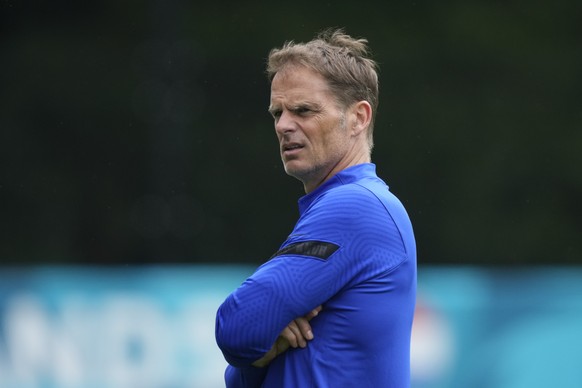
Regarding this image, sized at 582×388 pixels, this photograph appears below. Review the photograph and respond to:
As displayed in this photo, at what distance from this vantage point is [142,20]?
11.9 m

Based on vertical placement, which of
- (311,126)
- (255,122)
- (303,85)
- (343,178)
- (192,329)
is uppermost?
(303,85)

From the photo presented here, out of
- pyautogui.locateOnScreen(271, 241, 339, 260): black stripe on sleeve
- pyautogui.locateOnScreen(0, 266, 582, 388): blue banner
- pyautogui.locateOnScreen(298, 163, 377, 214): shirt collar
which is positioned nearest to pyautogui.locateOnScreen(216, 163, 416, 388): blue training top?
pyautogui.locateOnScreen(271, 241, 339, 260): black stripe on sleeve

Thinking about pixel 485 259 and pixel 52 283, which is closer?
pixel 52 283

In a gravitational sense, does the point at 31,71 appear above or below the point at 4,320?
above

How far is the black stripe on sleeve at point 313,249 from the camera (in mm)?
2883

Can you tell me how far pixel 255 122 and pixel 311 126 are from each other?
8760 millimetres

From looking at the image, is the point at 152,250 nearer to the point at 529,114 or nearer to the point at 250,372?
the point at 529,114

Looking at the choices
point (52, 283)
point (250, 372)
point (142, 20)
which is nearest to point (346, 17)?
point (142, 20)

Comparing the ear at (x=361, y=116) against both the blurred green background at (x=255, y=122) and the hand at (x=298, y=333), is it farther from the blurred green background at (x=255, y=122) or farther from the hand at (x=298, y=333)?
the blurred green background at (x=255, y=122)

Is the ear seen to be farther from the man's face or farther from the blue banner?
the blue banner

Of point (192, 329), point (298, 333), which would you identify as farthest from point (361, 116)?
point (192, 329)

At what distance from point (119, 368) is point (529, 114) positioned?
6.35 meters

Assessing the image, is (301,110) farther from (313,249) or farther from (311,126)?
(313,249)

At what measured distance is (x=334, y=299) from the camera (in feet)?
9.57
